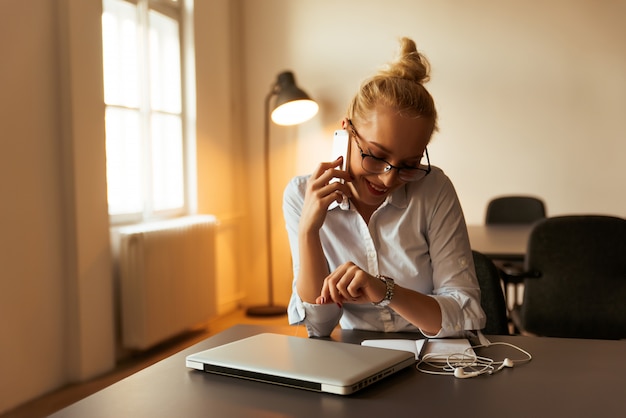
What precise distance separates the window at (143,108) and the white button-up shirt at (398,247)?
242cm

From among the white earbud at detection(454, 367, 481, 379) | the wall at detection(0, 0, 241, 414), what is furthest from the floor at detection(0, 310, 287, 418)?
the white earbud at detection(454, 367, 481, 379)

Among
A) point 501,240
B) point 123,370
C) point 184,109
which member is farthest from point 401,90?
point 184,109

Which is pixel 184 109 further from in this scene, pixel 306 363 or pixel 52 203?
pixel 306 363

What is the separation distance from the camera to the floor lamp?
4656 millimetres

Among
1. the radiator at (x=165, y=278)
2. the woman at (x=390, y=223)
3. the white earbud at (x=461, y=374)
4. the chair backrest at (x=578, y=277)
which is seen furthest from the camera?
the radiator at (x=165, y=278)

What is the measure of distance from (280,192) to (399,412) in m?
4.38

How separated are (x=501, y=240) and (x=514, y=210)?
1.04m

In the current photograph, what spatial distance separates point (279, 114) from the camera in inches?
186

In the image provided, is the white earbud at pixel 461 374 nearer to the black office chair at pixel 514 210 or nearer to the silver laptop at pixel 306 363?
the silver laptop at pixel 306 363

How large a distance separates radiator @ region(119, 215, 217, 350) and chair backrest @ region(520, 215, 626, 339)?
2135 mm

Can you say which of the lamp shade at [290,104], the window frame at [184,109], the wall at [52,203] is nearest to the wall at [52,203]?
the wall at [52,203]

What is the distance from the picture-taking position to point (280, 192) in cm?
534

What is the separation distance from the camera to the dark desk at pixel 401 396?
994 mm

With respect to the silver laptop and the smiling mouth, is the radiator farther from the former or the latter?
the silver laptop
